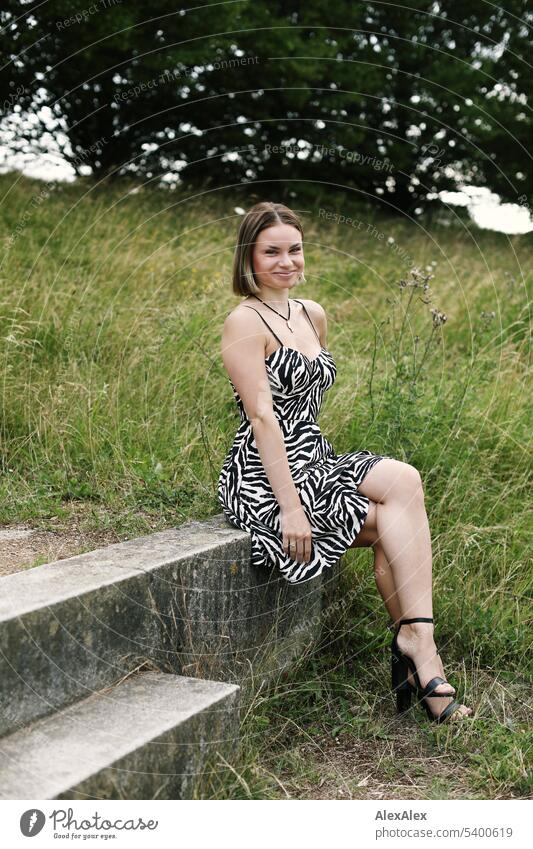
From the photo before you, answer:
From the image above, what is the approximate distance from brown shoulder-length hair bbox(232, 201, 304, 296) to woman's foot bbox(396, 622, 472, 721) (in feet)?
4.33

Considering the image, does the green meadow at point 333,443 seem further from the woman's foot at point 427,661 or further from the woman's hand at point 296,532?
the woman's hand at point 296,532

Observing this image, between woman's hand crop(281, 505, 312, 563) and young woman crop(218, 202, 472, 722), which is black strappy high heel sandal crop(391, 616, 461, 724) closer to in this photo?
young woman crop(218, 202, 472, 722)

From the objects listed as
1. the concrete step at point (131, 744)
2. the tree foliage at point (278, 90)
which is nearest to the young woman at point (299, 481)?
the concrete step at point (131, 744)

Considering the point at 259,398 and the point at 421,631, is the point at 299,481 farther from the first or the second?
the point at 421,631

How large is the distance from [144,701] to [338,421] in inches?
85.1

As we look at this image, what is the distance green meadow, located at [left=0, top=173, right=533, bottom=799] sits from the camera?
8.86 feet

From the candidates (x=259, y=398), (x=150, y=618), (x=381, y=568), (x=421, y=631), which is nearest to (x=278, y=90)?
(x=259, y=398)

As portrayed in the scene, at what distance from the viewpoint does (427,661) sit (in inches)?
110

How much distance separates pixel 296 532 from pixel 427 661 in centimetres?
61

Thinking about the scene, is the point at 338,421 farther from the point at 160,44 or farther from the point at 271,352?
the point at 160,44

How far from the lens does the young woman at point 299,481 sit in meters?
2.81

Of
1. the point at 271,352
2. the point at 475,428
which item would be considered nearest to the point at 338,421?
the point at 475,428

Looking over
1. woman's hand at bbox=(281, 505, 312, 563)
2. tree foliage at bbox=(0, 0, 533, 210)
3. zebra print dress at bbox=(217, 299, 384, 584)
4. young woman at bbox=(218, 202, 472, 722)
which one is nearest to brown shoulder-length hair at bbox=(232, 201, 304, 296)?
young woman at bbox=(218, 202, 472, 722)
